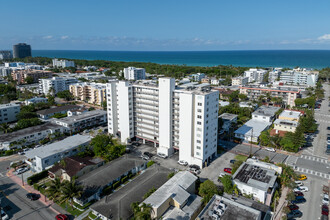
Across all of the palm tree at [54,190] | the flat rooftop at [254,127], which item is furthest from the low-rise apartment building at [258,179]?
the palm tree at [54,190]

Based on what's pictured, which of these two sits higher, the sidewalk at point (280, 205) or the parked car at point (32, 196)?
the parked car at point (32, 196)

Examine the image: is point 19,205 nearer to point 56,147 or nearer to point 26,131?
point 56,147

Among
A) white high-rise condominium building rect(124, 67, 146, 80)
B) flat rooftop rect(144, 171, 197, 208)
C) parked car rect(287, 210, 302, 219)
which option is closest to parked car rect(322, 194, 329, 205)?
parked car rect(287, 210, 302, 219)

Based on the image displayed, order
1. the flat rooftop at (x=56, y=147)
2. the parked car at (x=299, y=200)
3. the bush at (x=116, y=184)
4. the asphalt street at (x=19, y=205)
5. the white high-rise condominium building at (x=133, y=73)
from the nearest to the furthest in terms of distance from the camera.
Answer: the asphalt street at (x=19, y=205)
the parked car at (x=299, y=200)
the bush at (x=116, y=184)
the flat rooftop at (x=56, y=147)
the white high-rise condominium building at (x=133, y=73)

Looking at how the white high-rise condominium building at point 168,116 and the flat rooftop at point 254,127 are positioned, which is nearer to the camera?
the white high-rise condominium building at point 168,116

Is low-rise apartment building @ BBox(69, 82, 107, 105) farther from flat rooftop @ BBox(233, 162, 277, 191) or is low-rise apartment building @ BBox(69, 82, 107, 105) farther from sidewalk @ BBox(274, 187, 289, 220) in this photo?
sidewalk @ BBox(274, 187, 289, 220)

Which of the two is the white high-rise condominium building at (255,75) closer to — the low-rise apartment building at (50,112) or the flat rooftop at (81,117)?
the flat rooftop at (81,117)
